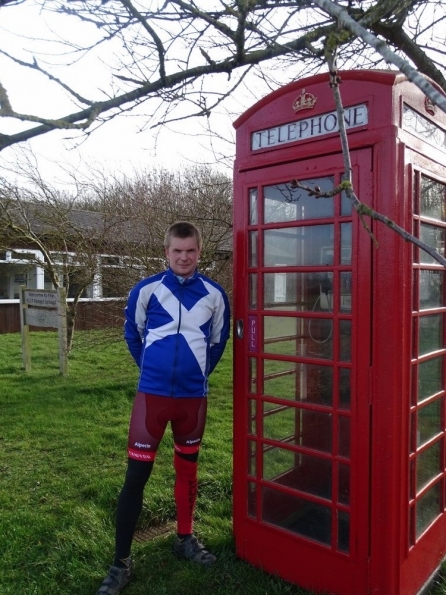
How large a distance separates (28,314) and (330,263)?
715cm

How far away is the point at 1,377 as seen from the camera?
7.96 meters

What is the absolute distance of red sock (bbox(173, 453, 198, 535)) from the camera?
307 cm

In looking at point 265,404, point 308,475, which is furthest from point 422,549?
point 265,404

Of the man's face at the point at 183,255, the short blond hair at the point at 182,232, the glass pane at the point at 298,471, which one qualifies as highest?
the short blond hair at the point at 182,232

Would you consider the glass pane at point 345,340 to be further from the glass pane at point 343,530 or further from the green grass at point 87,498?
the green grass at point 87,498

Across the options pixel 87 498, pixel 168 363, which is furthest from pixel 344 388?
pixel 87 498

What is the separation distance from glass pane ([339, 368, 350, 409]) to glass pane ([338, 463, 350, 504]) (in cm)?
32

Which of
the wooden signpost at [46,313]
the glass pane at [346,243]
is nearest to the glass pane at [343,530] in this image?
the glass pane at [346,243]

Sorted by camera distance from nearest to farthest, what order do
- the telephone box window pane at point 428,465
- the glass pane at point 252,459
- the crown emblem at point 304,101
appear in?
the crown emblem at point 304,101, the telephone box window pane at point 428,465, the glass pane at point 252,459

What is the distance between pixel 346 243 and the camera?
2.53 meters

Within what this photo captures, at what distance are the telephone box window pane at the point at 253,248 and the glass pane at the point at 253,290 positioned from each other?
0.07 metres

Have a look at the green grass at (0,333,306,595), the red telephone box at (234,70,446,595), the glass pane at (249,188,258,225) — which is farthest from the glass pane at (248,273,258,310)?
the green grass at (0,333,306,595)

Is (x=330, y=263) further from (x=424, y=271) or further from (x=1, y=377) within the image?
(x=1, y=377)

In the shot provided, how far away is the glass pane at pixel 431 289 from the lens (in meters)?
2.68
